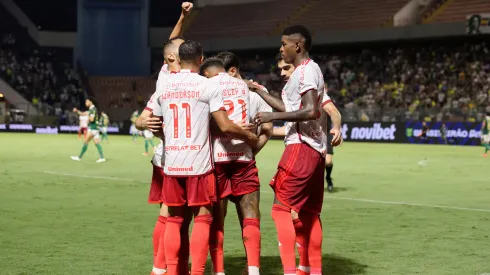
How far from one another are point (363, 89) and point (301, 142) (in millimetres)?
47053

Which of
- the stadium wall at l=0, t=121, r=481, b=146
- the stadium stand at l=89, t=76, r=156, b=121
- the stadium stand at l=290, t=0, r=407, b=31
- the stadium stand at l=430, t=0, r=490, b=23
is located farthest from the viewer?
the stadium stand at l=89, t=76, r=156, b=121

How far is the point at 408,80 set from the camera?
2052 inches

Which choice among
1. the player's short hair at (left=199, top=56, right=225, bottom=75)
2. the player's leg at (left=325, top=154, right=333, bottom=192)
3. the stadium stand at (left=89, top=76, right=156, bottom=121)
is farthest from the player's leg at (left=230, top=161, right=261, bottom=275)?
the stadium stand at (left=89, top=76, right=156, bottom=121)

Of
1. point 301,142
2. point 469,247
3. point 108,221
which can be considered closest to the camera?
point 301,142

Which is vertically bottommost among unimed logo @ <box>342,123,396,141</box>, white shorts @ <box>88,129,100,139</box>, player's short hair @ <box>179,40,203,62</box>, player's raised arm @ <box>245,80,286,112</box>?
unimed logo @ <box>342,123,396,141</box>

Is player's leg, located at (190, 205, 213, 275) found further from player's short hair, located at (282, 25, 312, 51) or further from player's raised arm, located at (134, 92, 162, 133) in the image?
player's short hair, located at (282, 25, 312, 51)

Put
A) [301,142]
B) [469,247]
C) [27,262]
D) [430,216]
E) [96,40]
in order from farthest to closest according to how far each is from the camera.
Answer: [96,40]
[430,216]
[469,247]
[27,262]
[301,142]

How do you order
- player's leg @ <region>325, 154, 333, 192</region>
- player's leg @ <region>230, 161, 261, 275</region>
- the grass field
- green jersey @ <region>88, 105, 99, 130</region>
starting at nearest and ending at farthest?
player's leg @ <region>230, 161, 261, 275</region> < the grass field < player's leg @ <region>325, 154, 333, 192</region> < green jersey @ <region>88, 105, 99, 130</region>

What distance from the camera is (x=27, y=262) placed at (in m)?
8.63

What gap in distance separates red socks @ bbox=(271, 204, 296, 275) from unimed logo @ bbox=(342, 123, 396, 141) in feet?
122

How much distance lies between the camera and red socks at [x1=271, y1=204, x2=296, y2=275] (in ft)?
23.5

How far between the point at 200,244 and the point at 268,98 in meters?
1.61

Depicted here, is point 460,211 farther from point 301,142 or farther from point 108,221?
point 301,142

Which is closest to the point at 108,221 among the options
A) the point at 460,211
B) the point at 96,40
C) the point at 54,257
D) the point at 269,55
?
the point at 54,257
